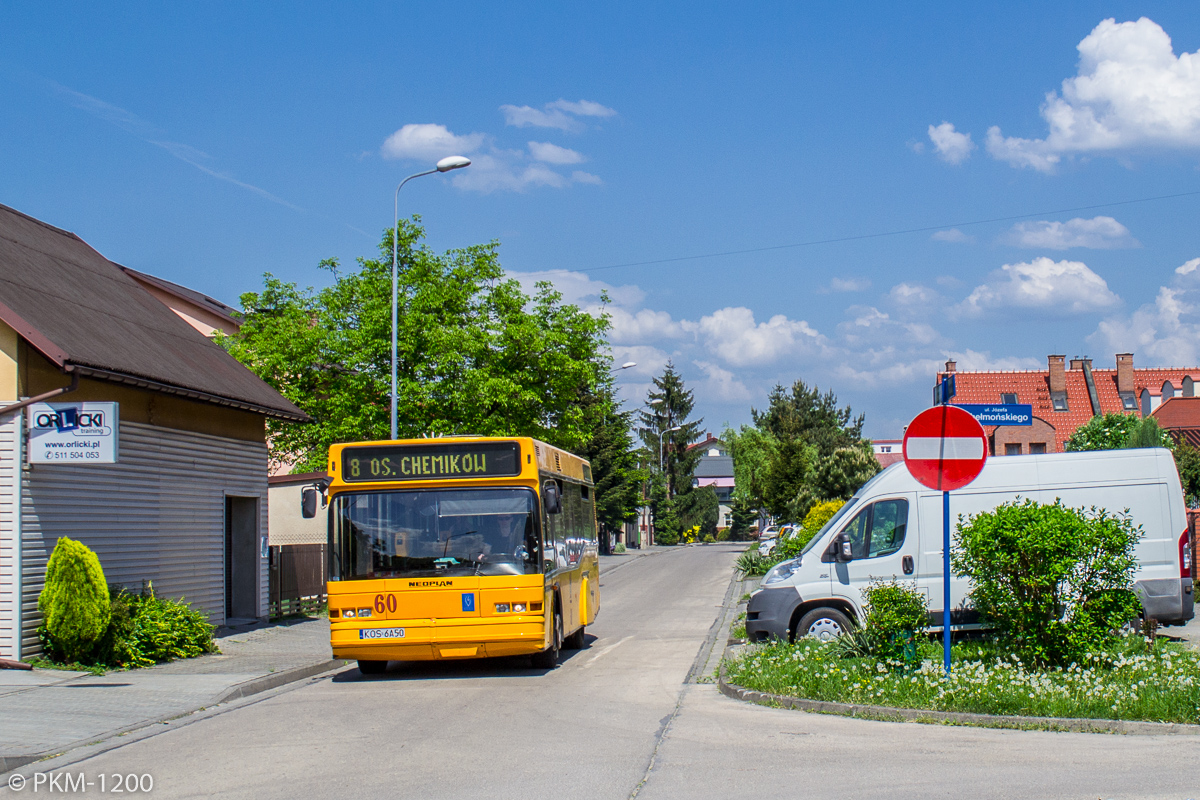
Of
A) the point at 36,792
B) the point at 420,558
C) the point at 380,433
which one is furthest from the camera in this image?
the point at 380,433

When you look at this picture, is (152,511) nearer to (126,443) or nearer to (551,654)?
(126,443)

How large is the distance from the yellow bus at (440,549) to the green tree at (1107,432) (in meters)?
30.1

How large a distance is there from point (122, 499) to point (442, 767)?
9.52 m

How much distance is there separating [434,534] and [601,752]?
16.1 feet

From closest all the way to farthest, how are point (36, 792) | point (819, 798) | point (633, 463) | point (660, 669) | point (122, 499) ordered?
point (819, 798), point (36, 792), point (660, 669), point (122, 499), point (633, 463)

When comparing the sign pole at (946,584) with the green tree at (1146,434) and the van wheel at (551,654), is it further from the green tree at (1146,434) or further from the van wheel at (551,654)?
the green tree at (1146,434)

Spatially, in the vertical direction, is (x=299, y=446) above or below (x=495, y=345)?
below

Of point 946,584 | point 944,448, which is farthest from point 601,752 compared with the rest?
point 944,448

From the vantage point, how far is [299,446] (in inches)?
1249

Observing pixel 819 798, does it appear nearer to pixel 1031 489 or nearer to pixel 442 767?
pixel 442 767

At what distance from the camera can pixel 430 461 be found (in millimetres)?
12703

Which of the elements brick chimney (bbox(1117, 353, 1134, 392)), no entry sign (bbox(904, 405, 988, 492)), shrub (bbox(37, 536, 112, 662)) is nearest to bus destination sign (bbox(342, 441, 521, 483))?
shrub (bbox(37, 536, 112, 662))

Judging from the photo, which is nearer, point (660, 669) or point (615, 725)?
point (615, 725)

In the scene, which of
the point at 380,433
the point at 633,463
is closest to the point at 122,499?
the point at 380,433
